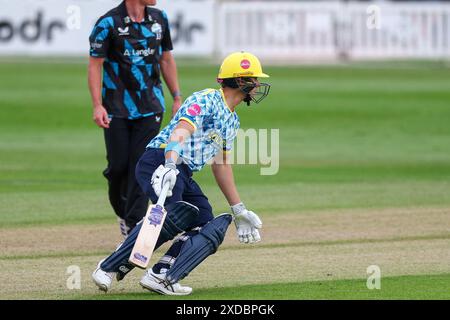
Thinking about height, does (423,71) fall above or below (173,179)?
below

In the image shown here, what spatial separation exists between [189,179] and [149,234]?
751 millimetres

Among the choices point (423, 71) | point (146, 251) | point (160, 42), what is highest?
point (160, 42)

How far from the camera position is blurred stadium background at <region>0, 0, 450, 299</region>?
909 cm

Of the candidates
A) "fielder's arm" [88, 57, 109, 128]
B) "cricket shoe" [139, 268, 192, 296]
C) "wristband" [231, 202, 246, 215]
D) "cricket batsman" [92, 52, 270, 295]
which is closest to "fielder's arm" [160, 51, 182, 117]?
"fielder's arm" [88, 57, 109, 128]

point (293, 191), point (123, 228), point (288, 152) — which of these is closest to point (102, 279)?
point (123, 228)

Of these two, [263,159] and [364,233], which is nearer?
[364,233]

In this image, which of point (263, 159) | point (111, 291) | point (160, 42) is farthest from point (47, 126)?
point (111, 291)

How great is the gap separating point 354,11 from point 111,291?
2194cm

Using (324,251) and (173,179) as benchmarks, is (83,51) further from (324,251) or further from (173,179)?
(173,179)

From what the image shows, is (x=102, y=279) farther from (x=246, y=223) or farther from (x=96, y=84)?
(x=96, y=84)

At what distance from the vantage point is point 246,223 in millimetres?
8500

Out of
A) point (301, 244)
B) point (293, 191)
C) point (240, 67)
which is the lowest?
point (293, 191)

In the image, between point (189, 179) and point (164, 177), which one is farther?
point (189, 179)

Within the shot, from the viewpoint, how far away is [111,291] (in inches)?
330
